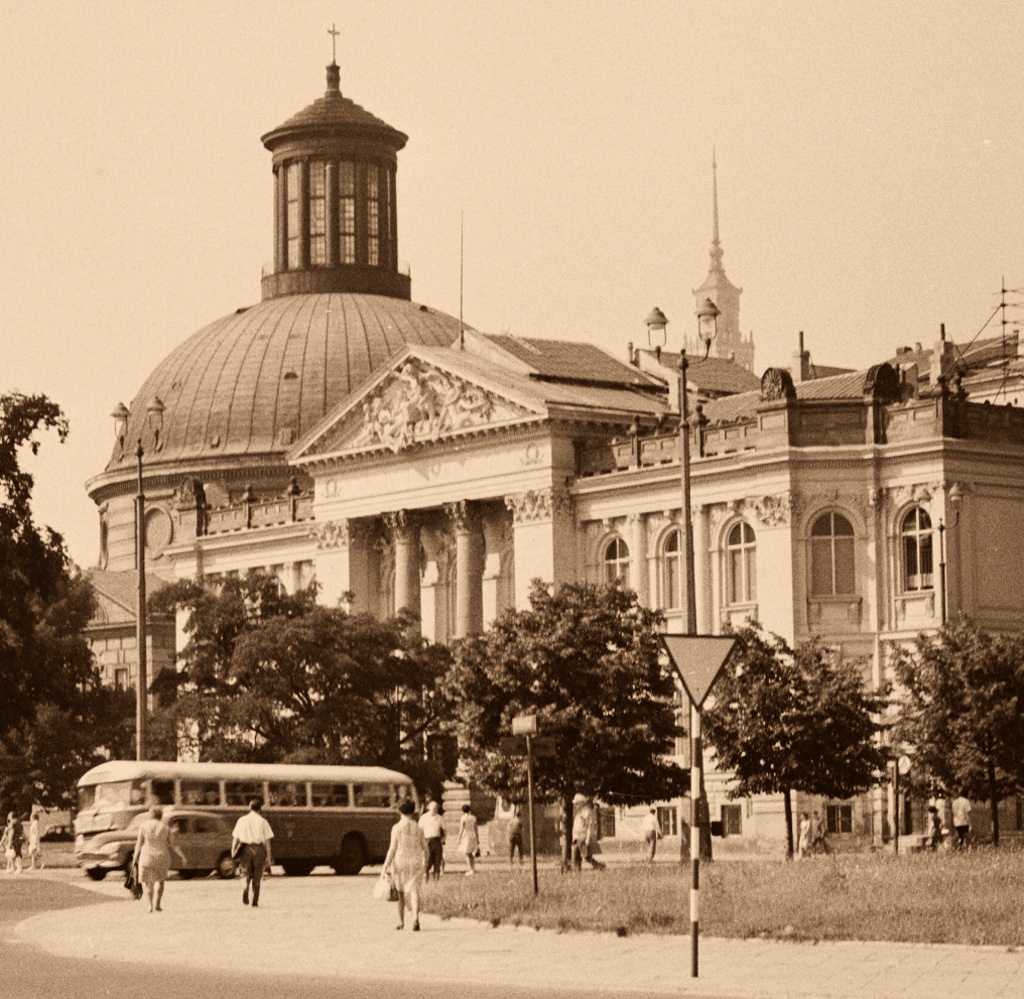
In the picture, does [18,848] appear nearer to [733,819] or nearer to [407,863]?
[733,819]

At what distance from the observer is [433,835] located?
185ft

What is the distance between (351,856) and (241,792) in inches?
128

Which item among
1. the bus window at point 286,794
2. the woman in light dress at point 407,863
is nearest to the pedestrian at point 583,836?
the bus window at point 286,794

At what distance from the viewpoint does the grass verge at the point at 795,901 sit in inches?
1328

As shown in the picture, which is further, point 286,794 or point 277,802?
point 286,794

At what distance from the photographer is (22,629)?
7375 centimetres

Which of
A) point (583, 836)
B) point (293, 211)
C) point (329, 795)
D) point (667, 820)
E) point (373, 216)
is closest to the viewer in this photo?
point (583, 836)

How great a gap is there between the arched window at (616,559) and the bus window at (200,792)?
3079 centimetres

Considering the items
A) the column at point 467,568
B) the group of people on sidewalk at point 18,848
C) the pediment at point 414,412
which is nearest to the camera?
the group of people on sidewalk at point 18,848

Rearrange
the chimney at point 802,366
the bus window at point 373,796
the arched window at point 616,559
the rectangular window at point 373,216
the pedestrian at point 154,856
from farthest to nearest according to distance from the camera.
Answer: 1. the rectangular window at point 373,216
2. the chimney at point 802,366
3. the arched window at point 616,559
4. the bus window at point 373,796
5. the pedestrian at point 154,856

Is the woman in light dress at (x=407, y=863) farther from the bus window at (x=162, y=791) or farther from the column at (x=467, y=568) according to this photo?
the column at (x=467, y=568)

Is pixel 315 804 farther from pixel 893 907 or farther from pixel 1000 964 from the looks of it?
pixel 1000 964

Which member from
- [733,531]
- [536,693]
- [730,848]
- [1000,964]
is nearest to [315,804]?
[536,693]

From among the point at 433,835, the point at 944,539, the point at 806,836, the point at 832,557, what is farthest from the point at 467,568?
the point at 433,835
